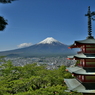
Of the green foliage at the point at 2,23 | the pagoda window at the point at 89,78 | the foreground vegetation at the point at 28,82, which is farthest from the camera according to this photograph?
the pagoda window at the point at 89,78

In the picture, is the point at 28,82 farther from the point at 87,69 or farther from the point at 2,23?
the point at 2,23

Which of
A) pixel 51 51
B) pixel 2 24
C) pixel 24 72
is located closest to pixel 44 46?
pixel 51 51

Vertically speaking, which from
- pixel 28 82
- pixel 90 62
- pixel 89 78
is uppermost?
pixel 90 62

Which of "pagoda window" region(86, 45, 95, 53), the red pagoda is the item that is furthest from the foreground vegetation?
"pagoda window" region(86, 45, 95, 53)

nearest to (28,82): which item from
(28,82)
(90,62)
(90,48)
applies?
(28,82)

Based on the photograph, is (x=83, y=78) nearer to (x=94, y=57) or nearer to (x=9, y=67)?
(x=94, y=57)

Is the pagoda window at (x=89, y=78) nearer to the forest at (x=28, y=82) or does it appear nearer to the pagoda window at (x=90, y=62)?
the pagoda window at (x=90, y=62)

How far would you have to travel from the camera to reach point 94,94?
32.3 feet

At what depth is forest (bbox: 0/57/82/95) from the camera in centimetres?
887

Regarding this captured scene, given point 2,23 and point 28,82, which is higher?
point 2,23

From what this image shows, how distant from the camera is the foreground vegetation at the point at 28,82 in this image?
29.1ft

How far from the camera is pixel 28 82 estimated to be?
42.2ft

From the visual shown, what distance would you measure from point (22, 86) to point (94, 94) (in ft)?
20.3

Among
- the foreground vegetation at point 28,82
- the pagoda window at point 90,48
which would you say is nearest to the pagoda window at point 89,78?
the foreground vegetation at point 28,82
